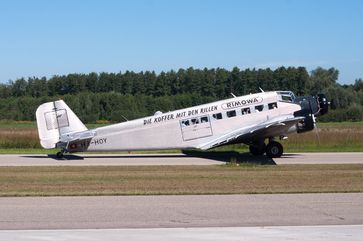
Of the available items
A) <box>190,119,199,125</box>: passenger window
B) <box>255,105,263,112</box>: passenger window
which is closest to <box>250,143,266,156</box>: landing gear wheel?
<box>255,105,263,112</box>: passenger window

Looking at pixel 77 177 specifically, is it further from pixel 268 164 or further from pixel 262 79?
pixel 262 79

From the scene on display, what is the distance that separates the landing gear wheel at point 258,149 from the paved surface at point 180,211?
1565 cm

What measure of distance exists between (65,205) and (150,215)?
7.76 ft

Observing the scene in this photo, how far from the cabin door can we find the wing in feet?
1.75

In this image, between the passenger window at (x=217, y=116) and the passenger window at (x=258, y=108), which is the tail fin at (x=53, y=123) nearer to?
the passenger window at (x=217, y=116)

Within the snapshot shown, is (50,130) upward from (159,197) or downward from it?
upward

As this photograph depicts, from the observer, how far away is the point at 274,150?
97.4 feet

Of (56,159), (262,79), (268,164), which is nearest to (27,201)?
(268,164)

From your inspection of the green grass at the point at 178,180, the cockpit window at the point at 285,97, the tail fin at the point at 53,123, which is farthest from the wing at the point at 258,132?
the tail fin at the point at 53,123

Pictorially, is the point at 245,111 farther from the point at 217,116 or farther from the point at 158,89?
the point at 158,89

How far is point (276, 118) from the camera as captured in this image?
96.5 ft

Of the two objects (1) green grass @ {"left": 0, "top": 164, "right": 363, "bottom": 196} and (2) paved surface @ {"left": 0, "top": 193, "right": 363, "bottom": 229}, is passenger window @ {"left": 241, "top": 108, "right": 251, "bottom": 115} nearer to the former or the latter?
(1) green grass @ {"left": 0, "top": 164, "right": 363, "bottom": 196}

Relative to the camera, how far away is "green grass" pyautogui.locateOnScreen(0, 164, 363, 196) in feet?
52.7

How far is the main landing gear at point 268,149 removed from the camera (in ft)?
97.1
